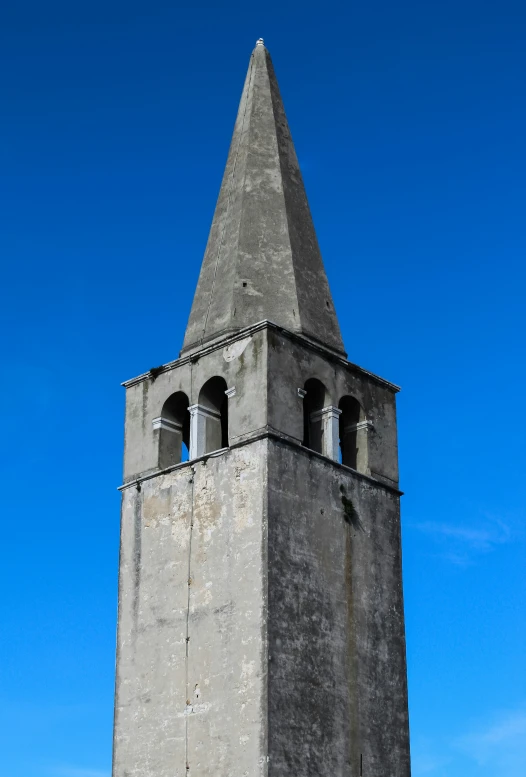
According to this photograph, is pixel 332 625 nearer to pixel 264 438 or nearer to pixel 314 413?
pixel 264 438

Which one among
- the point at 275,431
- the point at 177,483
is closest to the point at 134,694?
the point at 177,483

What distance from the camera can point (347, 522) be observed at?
2739 cm

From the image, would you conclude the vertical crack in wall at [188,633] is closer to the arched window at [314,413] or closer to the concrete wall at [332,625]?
the concrete wall at [332,625]

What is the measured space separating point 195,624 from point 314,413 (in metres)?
5.58

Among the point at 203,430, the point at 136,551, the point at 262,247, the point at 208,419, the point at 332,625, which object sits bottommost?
the point at 332,625

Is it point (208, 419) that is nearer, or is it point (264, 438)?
point (264, 438)

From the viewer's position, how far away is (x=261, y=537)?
25.4 metres

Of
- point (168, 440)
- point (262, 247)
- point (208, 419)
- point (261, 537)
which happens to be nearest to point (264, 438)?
point (261, 537)

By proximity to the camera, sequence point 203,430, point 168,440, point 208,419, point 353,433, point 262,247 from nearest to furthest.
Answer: point 203,430, point 208,419, point 168,440, point 353,433, point 262,247

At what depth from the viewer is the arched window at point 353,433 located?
94.7 feet

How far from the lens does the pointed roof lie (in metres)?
29.2

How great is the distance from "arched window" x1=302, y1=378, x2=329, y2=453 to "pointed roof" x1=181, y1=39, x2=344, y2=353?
4.22 feet

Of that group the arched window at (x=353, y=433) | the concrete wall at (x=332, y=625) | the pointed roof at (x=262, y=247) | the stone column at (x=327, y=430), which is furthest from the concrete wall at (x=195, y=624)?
the pointed roof at (x=262, y=247)

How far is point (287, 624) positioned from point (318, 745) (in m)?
2.38
